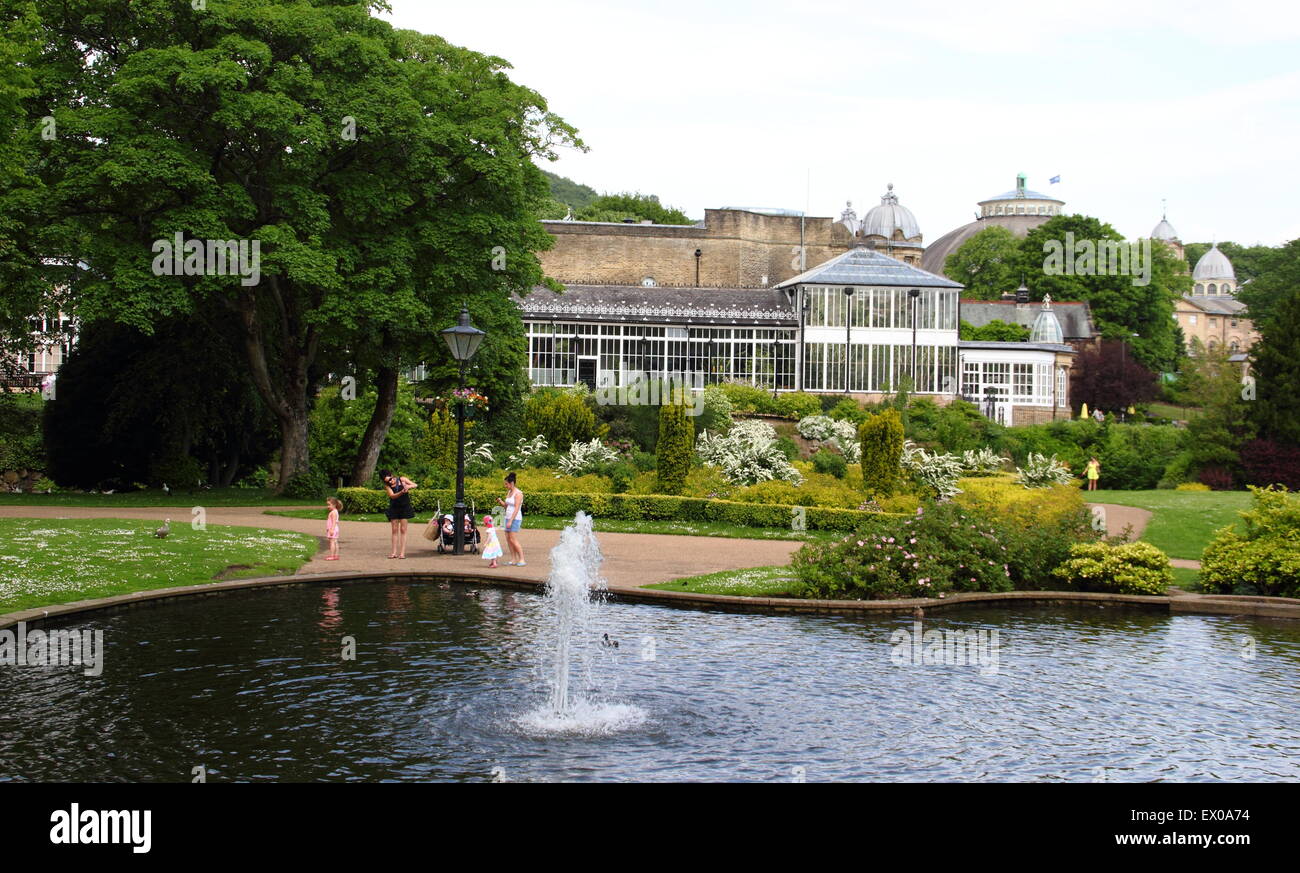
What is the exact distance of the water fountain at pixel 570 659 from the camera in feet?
35.8

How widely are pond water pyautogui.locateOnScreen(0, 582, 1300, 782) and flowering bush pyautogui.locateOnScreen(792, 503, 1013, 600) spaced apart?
1.23m

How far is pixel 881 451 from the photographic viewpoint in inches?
1205

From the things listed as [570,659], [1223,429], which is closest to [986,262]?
[1223,429]

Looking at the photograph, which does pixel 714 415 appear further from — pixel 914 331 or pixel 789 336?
pixel 914 331

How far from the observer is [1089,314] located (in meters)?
77.4

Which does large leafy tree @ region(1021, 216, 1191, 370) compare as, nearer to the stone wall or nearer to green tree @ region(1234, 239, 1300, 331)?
green tree @ region(1234, 239, 1300, 331)

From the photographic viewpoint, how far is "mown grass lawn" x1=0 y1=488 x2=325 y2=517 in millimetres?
28941

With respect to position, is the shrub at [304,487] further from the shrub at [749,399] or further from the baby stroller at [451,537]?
the shrub at [749,399]

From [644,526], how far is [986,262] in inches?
2995

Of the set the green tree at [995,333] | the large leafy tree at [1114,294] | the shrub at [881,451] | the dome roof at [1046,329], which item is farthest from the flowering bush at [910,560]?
the large leafy tree at [1114,294]

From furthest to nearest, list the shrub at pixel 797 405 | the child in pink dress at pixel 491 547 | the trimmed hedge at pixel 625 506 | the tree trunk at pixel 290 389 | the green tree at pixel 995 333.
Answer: the green tree at pixel 995 333
the shrub at pixel 797 405
the tree trunk at pixel 290 389
the trimmed hedge at pixel 625 506
the child in pink dress at pixel 491 547

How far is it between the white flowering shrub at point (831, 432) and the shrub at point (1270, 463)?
44.9 ft
